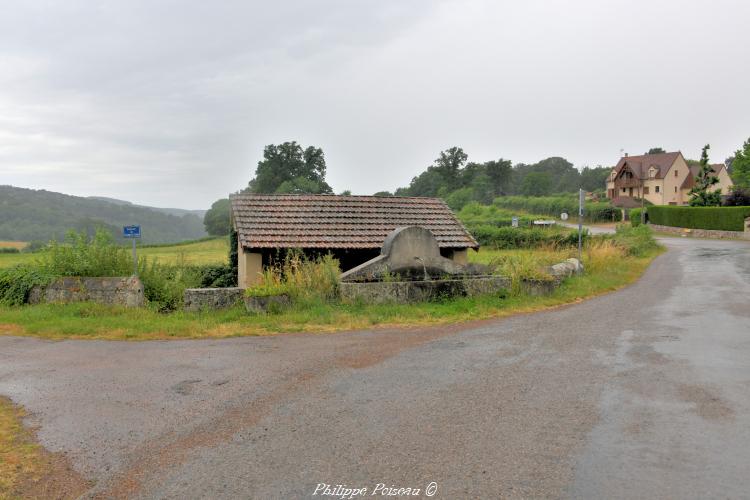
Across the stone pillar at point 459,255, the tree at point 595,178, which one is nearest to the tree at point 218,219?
the stone pillar at point 459,255

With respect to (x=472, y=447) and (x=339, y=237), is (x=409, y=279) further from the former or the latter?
(x=472, y=447)

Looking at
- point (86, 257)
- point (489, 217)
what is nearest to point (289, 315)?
point (86, 257)

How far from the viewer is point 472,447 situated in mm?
5293

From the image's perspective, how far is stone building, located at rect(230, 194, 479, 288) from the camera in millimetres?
18422

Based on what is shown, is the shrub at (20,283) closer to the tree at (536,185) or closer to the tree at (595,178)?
the tree at (536,185)

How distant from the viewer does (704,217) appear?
4597cm

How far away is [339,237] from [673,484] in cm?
1535

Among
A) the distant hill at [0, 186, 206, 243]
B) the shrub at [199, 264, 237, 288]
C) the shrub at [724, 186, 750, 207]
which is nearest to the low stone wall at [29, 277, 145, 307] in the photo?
the shrub at [199, 264, 237, 288]

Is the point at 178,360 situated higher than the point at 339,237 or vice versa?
the point at 339,237

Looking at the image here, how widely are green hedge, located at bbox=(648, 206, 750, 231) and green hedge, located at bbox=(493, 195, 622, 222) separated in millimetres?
13815

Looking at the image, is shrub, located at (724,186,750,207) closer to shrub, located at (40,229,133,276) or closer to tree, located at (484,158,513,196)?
shrub, located at (40,229,133,276)

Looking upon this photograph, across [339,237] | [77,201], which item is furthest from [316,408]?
[77,201]

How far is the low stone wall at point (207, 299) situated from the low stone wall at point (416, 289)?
2531mm

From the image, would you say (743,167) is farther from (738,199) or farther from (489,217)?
(489,217)
